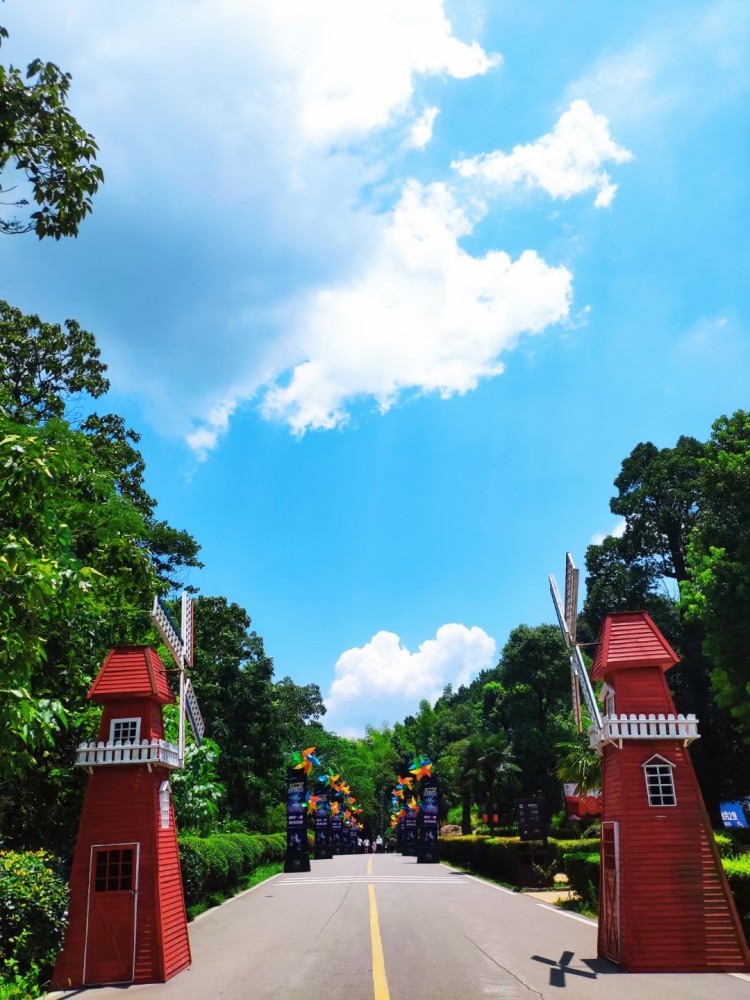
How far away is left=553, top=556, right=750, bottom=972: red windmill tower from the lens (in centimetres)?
1095

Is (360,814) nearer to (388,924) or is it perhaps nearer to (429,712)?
(429,712)

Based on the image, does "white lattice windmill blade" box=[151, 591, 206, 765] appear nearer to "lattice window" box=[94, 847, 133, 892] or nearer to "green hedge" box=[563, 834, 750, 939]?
"lattice window" box=[94, 847, 133, 892]

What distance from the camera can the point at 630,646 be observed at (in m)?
12.9

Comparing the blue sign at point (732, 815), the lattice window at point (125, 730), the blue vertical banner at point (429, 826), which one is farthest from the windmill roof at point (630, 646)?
the blue vertical banner at point (429, 826)

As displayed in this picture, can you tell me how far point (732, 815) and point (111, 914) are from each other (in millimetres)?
39143

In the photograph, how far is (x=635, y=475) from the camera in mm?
47812

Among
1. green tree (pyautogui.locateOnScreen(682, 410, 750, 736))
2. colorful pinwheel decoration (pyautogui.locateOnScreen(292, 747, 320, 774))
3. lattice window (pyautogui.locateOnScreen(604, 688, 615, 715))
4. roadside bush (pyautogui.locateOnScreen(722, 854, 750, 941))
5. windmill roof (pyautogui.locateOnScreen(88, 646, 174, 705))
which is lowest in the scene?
roadside bush (pyautogui.locateOnScreen(722, 854, 750, 941))

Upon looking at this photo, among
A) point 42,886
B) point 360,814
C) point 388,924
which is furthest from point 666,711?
point 360,814

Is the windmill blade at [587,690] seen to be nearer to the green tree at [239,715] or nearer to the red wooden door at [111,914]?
the red wooden door at [111,914]

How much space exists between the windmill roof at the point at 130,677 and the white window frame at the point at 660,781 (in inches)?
344

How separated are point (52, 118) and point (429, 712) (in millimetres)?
91986

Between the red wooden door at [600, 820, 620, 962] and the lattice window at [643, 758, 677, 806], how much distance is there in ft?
2.62

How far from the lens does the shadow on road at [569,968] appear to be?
1072 centimetres

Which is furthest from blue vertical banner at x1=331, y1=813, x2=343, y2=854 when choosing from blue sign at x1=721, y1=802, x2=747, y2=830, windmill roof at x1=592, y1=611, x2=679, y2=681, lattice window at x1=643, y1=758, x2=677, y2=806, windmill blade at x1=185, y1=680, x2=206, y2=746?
lattice window at x1=643, y1=758, x2=677, y2=806
